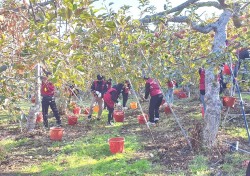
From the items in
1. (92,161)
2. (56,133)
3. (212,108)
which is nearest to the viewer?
(212,108)

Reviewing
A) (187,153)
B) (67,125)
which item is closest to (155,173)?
(187,153)

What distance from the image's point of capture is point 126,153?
22.6 feet

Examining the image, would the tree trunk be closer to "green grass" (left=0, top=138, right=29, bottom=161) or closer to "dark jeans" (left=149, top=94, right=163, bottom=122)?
"dark jeans" (left=149, top=94, right=163, bottom=122)

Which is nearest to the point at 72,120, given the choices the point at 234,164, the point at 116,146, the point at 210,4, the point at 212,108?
the point at 116,146

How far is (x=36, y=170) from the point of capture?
6.29 m

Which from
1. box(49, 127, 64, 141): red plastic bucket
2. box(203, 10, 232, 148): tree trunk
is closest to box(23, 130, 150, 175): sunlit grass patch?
box(49, 127, 64, 141): red plastic bucket

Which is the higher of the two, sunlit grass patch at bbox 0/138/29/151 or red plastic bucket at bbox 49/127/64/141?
red plastic bucket at bbox 49/127/64/141

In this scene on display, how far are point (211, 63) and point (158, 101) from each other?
6.15 m

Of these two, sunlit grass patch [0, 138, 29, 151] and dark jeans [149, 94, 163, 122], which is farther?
dark jeans [149, 94, 163, 122]

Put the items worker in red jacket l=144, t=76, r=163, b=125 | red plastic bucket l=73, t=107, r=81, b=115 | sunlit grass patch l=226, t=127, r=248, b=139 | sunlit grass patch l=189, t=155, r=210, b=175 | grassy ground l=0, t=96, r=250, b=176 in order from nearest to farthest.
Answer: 1. sunlit grass patch l=189, t=155, r=210, b=175
2. grassy ground l=0, t=96, r=250, b=176
3. sunlit grass patch l=226, t=127, r=248, b=139
4. worker in red jacket l=144, t=76, r=163, b=125
5. red plastic bucket l=73, t=107, r=81, b=115

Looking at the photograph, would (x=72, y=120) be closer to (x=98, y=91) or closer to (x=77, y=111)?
(x=98, y=91)

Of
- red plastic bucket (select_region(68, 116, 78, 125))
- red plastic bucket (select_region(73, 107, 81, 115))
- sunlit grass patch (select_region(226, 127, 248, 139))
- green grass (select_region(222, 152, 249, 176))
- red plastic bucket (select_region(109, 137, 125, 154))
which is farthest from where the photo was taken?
red plastic bucket (select_region(73, 107, 81, 115))

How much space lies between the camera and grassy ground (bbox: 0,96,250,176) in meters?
5.74

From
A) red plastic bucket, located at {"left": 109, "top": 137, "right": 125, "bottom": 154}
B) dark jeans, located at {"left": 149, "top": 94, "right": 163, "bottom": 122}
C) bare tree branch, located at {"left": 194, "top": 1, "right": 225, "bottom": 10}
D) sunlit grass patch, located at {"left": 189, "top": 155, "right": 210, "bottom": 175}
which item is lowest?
sunlit grass patch, located at {"left": 189, "top": 155, "right": 210, "bottom": 175}
